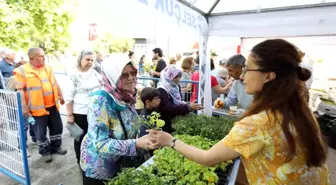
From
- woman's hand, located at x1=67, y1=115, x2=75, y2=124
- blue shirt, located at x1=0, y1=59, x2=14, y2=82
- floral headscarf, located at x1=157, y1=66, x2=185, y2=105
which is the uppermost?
blue shirt, located at x1=0, y1=59, x2=14, y2=82

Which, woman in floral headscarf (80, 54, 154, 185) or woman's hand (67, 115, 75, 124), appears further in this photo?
woman's hand (67, 115, 75, 124)

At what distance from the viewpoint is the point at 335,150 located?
458 centimetres

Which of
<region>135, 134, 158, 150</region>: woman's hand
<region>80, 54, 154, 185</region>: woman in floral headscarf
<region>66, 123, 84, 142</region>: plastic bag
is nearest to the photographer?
<region>135, 134, 158, 150</region>: woman's hand

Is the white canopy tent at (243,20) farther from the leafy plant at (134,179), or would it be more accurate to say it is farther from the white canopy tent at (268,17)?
the leafy plant at (134,179)

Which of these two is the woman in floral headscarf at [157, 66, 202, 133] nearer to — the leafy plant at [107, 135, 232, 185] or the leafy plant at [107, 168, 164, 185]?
the leafy plant at [107, 135, 232, 185]

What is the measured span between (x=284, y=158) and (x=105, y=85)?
1237mm

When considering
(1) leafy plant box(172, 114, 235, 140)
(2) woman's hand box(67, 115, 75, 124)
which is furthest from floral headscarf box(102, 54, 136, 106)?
(2) woman's hand box(67, 115, 75, 124)

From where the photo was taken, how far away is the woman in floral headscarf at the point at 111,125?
148cm

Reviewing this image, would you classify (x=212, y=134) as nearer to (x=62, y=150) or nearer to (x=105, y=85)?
(x=105, y=85)

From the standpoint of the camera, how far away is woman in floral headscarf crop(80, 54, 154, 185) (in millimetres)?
1478

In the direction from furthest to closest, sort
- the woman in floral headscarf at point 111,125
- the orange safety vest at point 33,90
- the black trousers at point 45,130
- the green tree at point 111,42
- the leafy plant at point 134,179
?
the green tree at point 111,42, the black trousers at point 45,130, the orange safety vest at point 33,90, the woman in floral headscarf at point 111,125, the leafy plant at point 134,179

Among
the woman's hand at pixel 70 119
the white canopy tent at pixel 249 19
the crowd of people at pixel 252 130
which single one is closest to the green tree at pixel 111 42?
the white canopy tent at pixel 249 19

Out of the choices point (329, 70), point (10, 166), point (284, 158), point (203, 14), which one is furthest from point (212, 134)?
point (329, 70)

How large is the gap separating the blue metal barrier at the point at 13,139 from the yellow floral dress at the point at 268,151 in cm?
267
